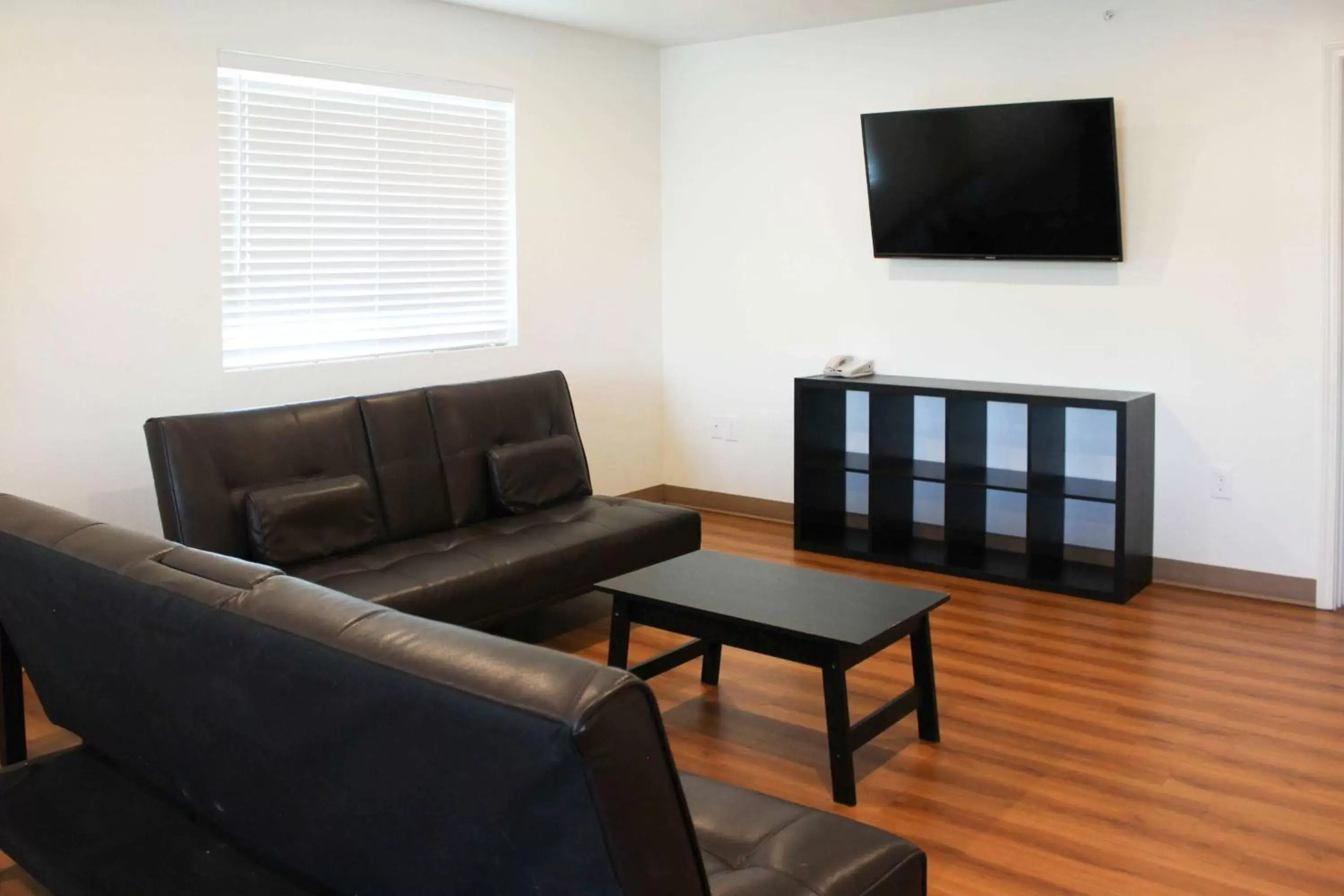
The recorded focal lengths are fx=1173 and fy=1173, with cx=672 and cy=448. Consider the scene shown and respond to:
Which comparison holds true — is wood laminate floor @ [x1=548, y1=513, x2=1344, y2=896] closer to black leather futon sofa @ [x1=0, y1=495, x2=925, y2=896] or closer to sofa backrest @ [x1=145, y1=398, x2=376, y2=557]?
black leather futon sofa @ [x1=0, y1=495, x2=925, y2=896]

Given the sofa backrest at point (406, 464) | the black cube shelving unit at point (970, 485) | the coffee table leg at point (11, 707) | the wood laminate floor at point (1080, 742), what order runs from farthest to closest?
the black cube shelving unit at point (970, 485), the sofa backrest at point (406, 464), the wood laminate floor at point (1080, 742), the coffee table leg at point (11, 707)

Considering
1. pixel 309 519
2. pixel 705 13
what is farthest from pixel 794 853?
pixel 705 13

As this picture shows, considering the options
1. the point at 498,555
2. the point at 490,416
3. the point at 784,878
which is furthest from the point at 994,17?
the point at 784,878

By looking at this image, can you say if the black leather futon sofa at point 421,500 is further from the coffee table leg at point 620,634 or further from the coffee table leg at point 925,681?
the coffee table leg at point 925,681

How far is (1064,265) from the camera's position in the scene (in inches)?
210

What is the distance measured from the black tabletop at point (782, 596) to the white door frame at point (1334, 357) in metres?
2.16

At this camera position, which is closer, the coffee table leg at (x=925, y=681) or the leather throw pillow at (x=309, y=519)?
the coffee table leg at (x=925, y=681)

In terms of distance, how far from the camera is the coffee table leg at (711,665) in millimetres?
4039

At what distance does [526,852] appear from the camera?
4.90 ft

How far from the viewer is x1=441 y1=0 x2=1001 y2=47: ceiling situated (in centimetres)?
541

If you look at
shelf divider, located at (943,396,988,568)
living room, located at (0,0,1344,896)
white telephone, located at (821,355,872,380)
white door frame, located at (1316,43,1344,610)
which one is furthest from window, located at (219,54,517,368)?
white door frame, located at (1316,43,1344,610)

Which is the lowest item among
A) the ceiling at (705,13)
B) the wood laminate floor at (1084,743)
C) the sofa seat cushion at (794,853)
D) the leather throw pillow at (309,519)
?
the wood laminate floor at (1084,743)

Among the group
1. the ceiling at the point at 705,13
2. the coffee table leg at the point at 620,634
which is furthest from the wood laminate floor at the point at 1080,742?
the ceiling at the point at 705,13

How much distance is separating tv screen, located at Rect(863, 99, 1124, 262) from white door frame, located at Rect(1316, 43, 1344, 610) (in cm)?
81
